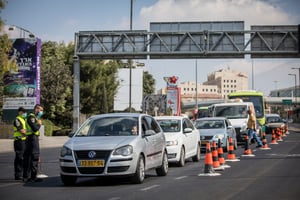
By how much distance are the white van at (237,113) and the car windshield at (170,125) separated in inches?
539

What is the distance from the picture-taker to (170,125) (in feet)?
64.0

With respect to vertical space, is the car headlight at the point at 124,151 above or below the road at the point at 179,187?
above

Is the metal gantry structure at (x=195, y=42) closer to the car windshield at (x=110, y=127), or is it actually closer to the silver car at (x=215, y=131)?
the silver car at (x=215, y=131)

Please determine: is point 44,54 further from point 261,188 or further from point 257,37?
point 261,188

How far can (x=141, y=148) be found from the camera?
43.1ft

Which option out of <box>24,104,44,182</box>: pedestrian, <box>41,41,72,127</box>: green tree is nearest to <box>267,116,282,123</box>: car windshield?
<box>41,41,72,127</box>: green tree

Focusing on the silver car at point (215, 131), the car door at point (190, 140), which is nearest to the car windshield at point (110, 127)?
the car door at point (190, 140)

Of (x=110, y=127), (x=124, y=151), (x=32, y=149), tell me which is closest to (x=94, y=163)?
(x=124, y=151)

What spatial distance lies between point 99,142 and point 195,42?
32663 mm

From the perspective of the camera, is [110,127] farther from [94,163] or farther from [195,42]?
[195,42]

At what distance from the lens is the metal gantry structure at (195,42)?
4434cm

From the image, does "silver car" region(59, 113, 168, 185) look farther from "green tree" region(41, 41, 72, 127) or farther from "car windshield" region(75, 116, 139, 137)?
"green tree" region(41, 41, 72, 127)

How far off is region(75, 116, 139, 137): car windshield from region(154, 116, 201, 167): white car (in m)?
4.09

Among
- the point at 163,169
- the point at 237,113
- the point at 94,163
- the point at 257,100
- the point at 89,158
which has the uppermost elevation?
the point at 257,100
